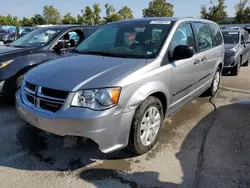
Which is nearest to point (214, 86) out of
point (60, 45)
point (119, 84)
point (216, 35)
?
point (216, 35)

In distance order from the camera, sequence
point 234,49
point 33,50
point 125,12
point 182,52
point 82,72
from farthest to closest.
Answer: point 125,12 < point 234,49 < point 33,50 < point 182,52 < point 82,72

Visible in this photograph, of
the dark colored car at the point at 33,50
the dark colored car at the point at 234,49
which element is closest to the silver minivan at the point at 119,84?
the dark colored car at the point at 33,50

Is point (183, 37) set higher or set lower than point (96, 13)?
lower

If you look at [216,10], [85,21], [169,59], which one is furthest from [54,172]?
[85,21]

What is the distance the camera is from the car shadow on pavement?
8.48 feet

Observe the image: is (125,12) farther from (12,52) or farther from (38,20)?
(12,52)

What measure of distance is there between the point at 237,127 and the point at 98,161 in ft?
7.65

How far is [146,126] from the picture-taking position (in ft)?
10.0

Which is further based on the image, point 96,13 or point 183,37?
point 96,13

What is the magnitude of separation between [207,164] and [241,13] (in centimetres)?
3781

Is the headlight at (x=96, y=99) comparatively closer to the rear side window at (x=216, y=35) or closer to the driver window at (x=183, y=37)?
the driver window at (x=183, y=37)

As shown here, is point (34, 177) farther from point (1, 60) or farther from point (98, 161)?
point (1, 60)

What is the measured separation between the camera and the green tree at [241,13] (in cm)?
3489

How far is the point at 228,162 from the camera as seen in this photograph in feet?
9.69
